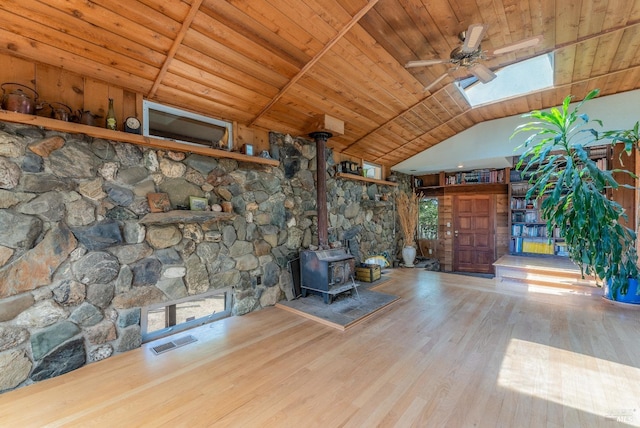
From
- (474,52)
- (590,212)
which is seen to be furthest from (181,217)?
(590,212)

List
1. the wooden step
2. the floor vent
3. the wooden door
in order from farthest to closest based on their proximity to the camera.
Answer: the wooden door, the wooden step, the floor vent

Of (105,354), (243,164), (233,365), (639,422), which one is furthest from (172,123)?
(639,422)

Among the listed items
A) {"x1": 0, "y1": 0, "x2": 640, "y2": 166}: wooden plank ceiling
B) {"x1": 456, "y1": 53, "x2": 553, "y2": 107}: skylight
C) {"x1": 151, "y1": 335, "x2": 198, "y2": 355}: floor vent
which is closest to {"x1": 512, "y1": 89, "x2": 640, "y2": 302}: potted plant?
{"x1": 0, "y1": 0, "x2": 640, "y2": 166}: wooden plank ceiling

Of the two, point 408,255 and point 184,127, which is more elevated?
point 184,127

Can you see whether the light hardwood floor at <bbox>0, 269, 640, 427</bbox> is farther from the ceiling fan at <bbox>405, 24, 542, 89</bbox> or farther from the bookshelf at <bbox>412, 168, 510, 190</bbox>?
the bookshelf at <bbox>412, 168, 510, 190</bbox>

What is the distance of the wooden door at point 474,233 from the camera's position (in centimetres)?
671

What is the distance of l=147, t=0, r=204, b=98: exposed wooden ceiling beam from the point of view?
2.03 metres

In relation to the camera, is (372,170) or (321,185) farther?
(372,170)

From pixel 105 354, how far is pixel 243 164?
7.64 feet

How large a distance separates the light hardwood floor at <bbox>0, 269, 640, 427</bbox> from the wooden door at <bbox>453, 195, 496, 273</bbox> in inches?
142

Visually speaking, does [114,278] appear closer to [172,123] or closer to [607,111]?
[172,123]

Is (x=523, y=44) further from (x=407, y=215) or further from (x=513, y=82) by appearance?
(x=407, y=215)

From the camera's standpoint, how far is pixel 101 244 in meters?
2.38

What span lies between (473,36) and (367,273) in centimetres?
353
